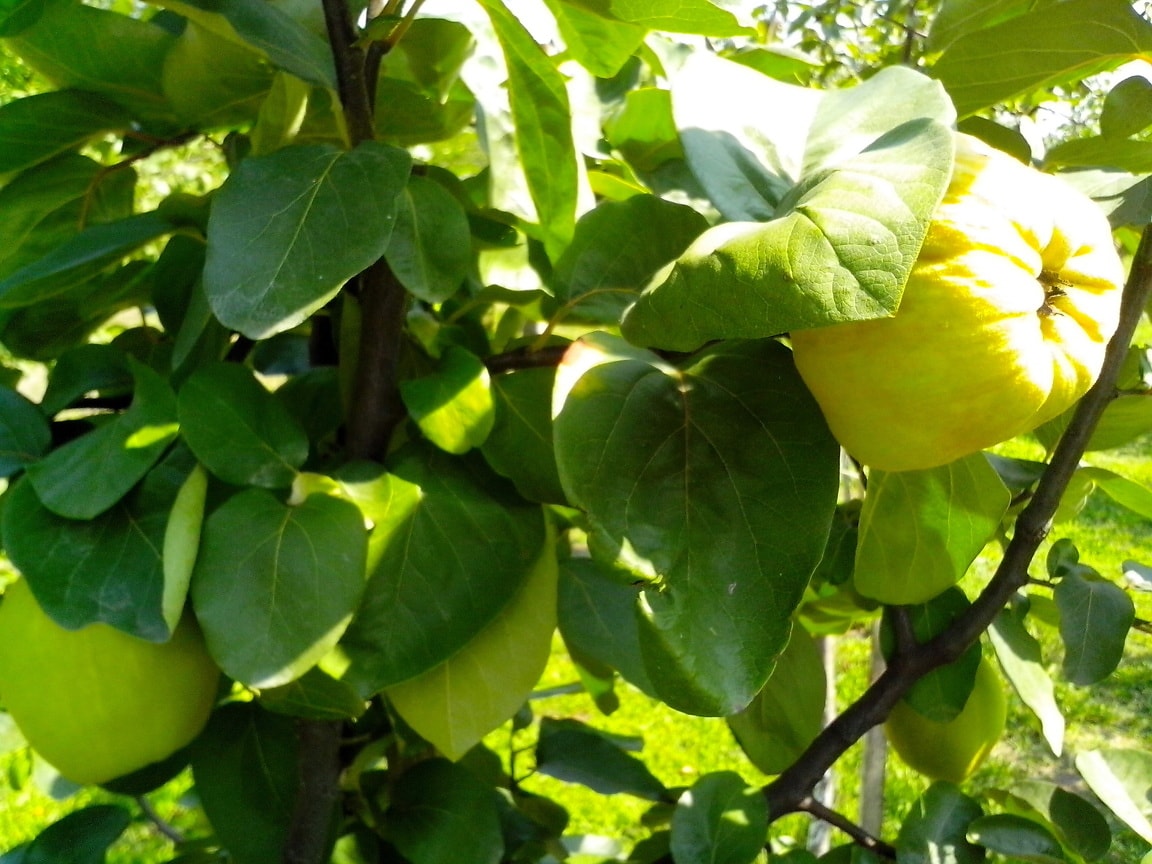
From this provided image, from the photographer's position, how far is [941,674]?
2.32ft

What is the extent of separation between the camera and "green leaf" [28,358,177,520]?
0.52m

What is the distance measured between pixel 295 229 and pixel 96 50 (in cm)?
25

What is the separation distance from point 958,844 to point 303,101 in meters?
0.63

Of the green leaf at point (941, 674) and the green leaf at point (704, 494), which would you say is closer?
the green leaf at point (704, 494)

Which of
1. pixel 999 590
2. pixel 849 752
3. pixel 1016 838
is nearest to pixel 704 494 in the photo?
pixel 999 590

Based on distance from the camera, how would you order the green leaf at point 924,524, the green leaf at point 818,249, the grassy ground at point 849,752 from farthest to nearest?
the grassy ground at point 849,752 → the green leaf at point 924,524 → the green leaf at point 818,249

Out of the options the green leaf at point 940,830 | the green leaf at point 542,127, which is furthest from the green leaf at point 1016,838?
the green leaf at point 542,127

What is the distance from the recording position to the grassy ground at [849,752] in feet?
5.68

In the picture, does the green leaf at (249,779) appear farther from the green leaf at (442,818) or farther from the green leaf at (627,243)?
the green leaf at (627,243)

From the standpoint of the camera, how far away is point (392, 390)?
61 cm

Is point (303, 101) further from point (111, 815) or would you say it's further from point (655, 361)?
point (111, 815)

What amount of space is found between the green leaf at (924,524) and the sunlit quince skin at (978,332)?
13 cm

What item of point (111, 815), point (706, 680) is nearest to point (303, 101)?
point (706, 680)

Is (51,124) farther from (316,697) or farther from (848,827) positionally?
(848,827)
